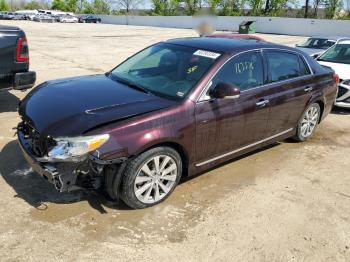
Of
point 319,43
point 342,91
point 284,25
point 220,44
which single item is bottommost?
point 342,91

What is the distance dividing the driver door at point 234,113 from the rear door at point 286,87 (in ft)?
0.58

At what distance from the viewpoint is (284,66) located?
16.5ft

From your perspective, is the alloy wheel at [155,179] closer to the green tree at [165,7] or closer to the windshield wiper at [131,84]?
the windshield wiper at [131,84]

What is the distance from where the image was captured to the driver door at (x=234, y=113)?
3973 millimetres

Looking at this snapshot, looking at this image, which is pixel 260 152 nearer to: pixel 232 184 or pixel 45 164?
pixel 232 184

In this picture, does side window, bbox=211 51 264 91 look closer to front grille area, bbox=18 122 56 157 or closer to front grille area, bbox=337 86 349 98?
front grille area, bbox=18 122 56 157

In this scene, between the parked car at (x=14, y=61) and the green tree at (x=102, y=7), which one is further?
the green tree at (x=102, y=7)

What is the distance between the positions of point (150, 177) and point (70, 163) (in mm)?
815

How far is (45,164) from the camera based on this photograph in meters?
3.32

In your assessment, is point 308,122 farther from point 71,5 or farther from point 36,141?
point 71,5

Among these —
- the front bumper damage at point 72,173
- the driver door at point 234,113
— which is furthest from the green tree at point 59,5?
the front bumper damage at point 72,173

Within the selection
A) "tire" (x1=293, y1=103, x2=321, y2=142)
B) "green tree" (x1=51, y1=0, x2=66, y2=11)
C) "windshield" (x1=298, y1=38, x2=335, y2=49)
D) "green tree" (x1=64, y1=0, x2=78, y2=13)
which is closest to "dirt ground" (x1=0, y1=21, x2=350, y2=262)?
"tire" (x1=293, y1=103, x2=321, y2=142)

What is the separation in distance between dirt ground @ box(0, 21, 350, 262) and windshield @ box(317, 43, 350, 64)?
449 cm

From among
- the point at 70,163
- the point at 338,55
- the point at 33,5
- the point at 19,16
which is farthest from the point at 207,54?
the point at 33,5
